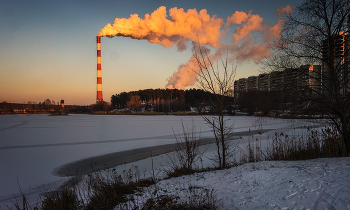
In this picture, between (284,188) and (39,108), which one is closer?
(284,188)

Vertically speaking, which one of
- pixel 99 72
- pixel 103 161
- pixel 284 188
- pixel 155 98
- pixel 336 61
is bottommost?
pixel 103 161

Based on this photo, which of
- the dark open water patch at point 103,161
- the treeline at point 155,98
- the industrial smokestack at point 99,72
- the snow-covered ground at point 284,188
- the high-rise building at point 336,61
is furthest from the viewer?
the treeline at point 155,98

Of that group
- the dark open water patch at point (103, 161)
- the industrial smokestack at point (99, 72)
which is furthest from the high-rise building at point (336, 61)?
the industrial smokestack at point (99, 72)

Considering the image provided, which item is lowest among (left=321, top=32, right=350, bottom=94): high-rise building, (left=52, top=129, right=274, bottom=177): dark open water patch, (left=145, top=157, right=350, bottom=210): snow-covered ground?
(left=52, top=129, right=274, bottom=177): dark open water patch

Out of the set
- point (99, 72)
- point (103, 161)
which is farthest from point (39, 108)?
point (103, 161)

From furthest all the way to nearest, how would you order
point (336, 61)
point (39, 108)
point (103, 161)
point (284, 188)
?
point (39, 108), point (103, 161), point (336, 61), point (284, 188)

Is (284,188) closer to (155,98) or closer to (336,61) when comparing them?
(336,61)

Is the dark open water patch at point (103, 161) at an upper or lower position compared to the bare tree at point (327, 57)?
lower

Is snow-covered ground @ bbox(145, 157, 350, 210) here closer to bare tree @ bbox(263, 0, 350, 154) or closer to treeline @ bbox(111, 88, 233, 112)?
bare tree @ bbox(263, 0, 350, 154)

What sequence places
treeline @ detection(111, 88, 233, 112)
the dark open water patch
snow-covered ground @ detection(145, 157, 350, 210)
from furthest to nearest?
treeline @ detection(111, 88, 233, 112), the dark open water patch, snow-covered ground @ detection(145, 157, 350, 210)

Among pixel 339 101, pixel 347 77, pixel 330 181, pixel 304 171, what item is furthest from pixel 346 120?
pixel 330 181

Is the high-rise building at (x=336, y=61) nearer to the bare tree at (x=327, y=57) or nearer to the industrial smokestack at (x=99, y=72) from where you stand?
the bare tree at (x=327, y=57)

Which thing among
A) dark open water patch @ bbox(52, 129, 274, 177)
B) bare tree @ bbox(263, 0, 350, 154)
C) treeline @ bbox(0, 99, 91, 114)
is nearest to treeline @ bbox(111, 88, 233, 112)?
treeline @ bbox(0, 99, 91, 114)

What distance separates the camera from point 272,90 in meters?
5.41
